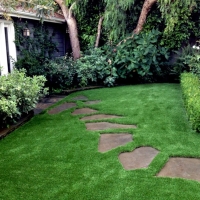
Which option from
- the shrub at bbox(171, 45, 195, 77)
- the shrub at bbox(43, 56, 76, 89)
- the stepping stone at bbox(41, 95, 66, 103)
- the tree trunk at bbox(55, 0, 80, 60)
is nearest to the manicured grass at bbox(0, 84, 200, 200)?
the stepping stone at bbox(41, 95, 66, 103)

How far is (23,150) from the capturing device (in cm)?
361

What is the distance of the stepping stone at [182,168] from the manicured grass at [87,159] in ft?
0.26

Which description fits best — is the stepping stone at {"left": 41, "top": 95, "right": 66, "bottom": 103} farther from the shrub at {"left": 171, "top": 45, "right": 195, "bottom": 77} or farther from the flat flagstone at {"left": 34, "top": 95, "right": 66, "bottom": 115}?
the shrub at {"left": 171, "top": 45, "right": 195, "bottom": 77}

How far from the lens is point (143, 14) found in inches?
366

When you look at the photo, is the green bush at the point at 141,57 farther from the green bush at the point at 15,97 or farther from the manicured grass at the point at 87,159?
the green bush at the point at 15,97

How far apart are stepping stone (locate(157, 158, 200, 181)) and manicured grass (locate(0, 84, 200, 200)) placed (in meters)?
0.08

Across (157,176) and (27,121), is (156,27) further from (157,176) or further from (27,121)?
(157,176)

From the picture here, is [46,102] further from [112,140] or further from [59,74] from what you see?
[112,140]

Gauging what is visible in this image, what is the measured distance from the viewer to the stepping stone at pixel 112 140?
3617 mm

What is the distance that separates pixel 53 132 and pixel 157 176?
2071 millimetres

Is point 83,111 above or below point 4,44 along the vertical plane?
below

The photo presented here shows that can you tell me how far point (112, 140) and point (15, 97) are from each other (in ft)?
6.29

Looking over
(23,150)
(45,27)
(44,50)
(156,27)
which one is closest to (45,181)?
(23,150)

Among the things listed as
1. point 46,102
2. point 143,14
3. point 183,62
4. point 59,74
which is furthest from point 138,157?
point 143,14
